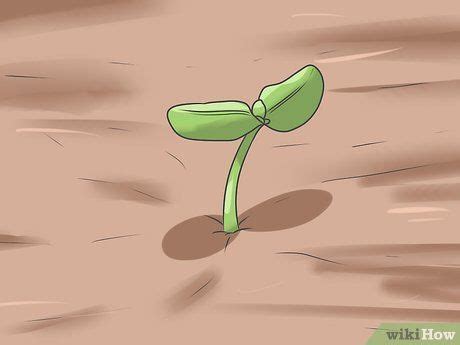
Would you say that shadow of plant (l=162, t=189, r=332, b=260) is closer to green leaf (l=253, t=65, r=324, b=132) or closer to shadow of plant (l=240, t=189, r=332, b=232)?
shadow of plant (l=240, t=189, r=332, b=232)

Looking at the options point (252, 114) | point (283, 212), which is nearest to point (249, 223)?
point (283, 212)

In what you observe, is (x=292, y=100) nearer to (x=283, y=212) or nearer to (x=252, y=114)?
(x=252, y=114)

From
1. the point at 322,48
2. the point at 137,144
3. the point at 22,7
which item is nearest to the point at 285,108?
the point at 322,48

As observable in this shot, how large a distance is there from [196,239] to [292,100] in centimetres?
27

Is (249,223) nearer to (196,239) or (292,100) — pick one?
(196,239)

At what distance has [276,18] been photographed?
88 centimetres

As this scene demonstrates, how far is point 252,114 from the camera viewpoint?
33.3 inches

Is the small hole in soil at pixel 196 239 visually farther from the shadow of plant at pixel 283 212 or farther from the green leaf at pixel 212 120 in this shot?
the green leaf at pixel 212 120

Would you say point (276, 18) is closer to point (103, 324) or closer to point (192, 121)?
point (192, 121)

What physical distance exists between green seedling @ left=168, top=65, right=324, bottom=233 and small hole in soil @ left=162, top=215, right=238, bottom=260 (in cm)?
8

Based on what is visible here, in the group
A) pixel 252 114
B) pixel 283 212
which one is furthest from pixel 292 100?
pixel 283 212

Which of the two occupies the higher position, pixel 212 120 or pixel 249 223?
pixel 212 120

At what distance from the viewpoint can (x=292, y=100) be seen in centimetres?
85

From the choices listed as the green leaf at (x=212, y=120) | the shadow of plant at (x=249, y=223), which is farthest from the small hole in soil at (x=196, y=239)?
the green leaf at (x=212, y=120)
